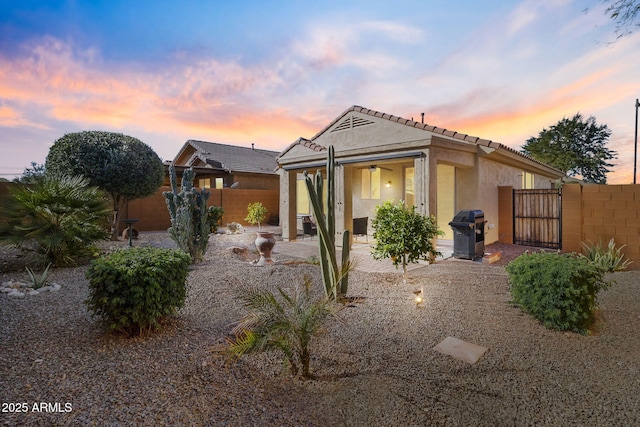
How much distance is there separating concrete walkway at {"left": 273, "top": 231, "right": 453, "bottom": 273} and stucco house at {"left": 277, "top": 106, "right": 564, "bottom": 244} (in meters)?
0.69

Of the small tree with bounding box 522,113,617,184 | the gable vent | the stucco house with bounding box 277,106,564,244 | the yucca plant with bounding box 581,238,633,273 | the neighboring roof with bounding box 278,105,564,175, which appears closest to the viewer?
the yucca plant with bounding box 581,238,633,273

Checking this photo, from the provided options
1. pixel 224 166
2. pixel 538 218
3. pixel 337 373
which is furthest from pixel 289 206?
pixel 224 166

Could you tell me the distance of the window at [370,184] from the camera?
12.8 metres

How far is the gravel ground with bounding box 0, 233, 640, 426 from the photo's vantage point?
230 cm

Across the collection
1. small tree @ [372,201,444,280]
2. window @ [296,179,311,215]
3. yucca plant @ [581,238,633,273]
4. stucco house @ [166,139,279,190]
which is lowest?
yucca plant @ [581,238,633,273]

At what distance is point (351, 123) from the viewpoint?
1156 cm

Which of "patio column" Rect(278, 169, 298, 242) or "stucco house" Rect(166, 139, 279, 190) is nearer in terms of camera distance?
"patio column" Rect(278, 169, 298, 242)

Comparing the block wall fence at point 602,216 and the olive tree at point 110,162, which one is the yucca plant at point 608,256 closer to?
the block wall fence at point 602,216

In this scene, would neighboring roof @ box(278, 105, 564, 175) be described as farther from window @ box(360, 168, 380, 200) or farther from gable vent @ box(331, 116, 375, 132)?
window @ box(360, 168, 380, 200)

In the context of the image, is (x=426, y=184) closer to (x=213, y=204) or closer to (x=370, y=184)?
(x=370, y=184)

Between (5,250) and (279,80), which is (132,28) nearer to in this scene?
(279,80)

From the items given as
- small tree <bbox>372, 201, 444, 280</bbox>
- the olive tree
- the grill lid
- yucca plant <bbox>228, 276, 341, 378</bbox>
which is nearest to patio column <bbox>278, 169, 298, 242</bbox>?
the olive tree

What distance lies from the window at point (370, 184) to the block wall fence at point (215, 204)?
20.0ft

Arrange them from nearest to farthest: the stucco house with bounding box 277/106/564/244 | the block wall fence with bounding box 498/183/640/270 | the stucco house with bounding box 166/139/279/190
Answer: the block wall fence with bounding box 498/183/640/270
the stucco house with bounding box 277/106/564/244
the stucco house with bounding box 166/139/279/190
